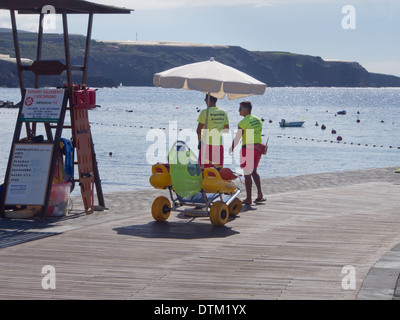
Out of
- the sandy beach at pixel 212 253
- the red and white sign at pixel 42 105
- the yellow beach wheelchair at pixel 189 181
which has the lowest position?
the sandy beach at pixel 212 253

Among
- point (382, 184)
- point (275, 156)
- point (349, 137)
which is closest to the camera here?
point (382, 184)

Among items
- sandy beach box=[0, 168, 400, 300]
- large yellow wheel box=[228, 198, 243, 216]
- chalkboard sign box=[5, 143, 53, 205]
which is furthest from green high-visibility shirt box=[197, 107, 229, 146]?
chalkboard sign box=[5, 143, 53, 205]

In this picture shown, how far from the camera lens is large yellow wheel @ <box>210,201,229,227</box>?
34.7ft

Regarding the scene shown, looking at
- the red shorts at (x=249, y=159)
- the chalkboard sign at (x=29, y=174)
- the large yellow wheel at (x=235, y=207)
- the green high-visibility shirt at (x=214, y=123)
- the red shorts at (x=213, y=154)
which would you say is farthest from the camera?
the red shorts at (x=249, y=159)

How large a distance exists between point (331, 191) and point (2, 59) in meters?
193

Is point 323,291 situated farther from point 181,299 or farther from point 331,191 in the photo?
point 331,191

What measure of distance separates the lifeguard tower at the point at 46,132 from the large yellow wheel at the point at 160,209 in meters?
1.31

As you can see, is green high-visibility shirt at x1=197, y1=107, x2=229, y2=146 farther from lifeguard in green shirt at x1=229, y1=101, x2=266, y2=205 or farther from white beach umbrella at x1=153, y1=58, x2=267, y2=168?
white beach umbrella at x1=153, y1=58, x2=267, y2=168

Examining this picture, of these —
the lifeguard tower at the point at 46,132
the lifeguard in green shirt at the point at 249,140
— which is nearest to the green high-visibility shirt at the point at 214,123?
the lifeguard in green shirt at the point at 249,140

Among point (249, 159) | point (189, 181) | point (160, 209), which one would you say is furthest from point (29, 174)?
point (249, 159)

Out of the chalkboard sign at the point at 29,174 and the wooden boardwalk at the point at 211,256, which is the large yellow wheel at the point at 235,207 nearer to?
the wooden boardwalk at the point at 211,256

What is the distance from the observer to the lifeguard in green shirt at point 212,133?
12289mm

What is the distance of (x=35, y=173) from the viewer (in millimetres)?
11508
